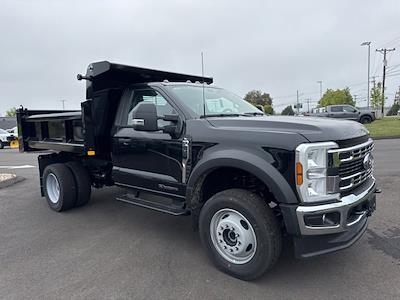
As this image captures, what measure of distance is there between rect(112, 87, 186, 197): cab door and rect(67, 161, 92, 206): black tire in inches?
45.4

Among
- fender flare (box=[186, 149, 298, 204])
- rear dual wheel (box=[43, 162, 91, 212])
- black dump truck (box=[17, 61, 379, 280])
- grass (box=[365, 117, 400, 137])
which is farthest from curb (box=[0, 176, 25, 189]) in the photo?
grass (box=[365, 117, 400, 137])

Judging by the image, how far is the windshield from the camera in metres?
4.31

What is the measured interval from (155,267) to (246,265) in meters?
1.01

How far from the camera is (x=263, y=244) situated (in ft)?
10.7

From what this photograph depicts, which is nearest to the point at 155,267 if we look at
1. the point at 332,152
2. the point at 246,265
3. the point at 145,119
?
the point at 246,265

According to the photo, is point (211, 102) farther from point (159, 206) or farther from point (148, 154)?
point (159, 206)

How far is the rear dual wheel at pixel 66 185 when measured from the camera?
19.2ft

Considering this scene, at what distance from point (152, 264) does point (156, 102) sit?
2002 mm

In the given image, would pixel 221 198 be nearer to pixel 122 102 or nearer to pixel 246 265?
pixel 246 265

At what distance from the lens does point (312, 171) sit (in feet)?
9.99

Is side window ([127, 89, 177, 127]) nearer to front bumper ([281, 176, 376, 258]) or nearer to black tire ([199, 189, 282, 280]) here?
black tire ([199, 189, 282, 280])

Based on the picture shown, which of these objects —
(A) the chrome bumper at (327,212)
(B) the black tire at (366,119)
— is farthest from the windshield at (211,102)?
(B) the black tire at (366,119)

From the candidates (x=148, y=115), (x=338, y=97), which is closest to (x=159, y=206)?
(x=148, y=115)

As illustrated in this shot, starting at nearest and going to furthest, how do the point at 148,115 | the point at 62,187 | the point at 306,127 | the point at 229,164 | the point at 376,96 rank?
1. the point at 306,127
2. the point at 229,164
3. the point at 148,115
4. the point at 62,187
5. the point at 376,96
